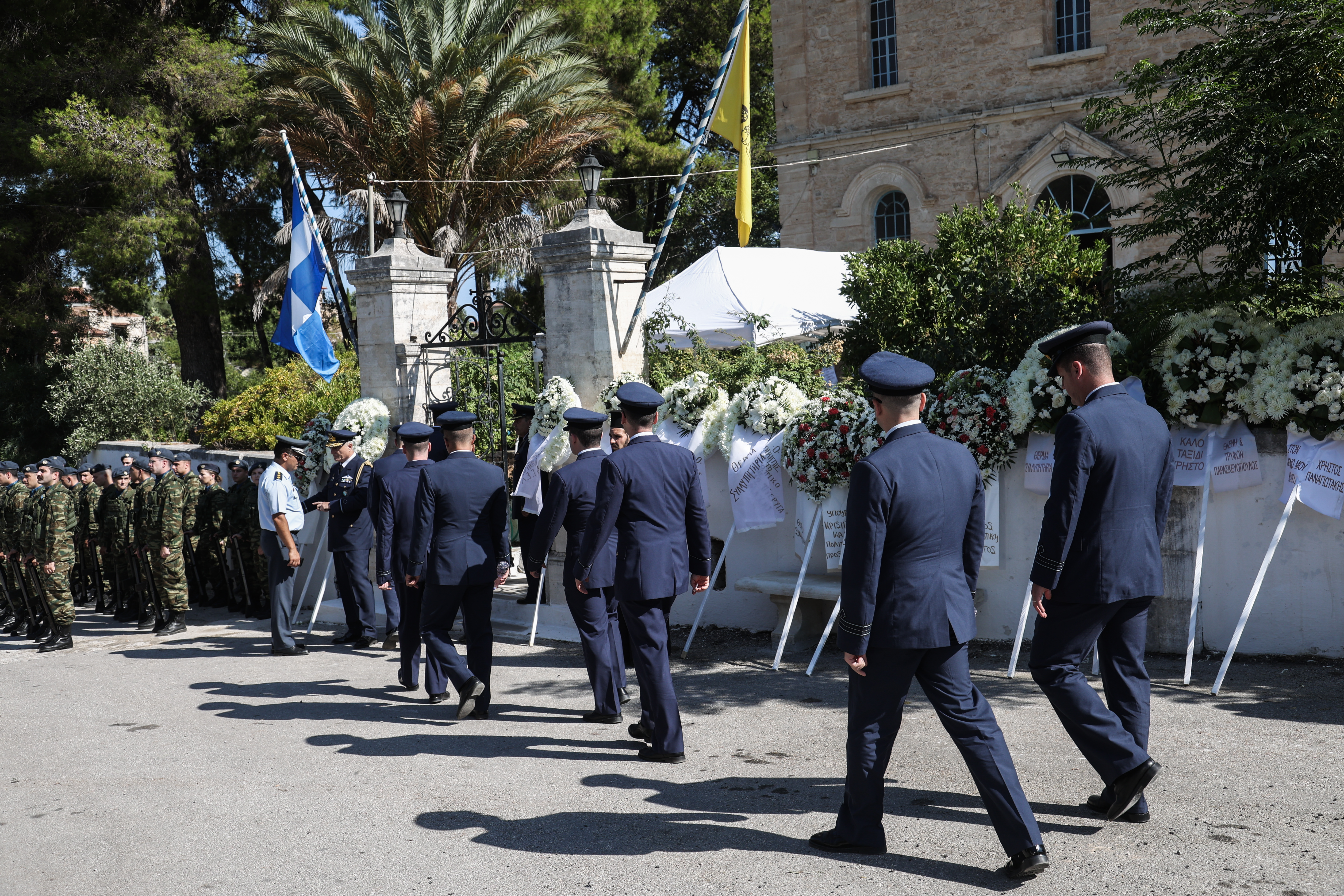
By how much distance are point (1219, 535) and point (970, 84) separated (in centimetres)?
1504

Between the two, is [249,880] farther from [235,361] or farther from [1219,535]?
[235,361]

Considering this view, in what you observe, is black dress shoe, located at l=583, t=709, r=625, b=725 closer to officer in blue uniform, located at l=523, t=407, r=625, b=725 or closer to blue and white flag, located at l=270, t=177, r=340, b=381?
officer in blue uniform, located at l=523, t=407, r=625, b=725

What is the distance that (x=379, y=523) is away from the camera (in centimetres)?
845

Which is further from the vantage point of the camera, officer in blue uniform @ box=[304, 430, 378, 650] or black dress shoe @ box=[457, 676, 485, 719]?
officer in blue uniform @ box=[304, 430, 378, 650]

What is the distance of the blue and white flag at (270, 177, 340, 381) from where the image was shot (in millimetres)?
13234

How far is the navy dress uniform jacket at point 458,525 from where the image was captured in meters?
7.07

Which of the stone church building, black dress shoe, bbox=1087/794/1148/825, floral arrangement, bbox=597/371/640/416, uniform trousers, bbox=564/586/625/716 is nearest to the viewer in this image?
black dress shoe, bbox=1087/794/1148/825

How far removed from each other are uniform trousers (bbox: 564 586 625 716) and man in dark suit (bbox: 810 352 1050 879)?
2.53 m

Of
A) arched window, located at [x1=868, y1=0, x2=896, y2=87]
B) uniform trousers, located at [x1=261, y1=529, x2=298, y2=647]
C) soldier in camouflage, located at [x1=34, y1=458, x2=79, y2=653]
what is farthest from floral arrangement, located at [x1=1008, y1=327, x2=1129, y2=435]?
arched window, located at [x1=868, y1=0, x2=896, y2=87]

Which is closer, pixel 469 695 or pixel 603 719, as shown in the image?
pixel 603 719

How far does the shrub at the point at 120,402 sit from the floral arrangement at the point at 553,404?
14571 millimetres

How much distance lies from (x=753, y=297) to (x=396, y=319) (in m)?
4.33

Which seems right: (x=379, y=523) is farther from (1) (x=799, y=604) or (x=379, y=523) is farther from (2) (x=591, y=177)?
(2) (x=591, y=177)

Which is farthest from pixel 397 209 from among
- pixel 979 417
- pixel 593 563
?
pixel 979 417
